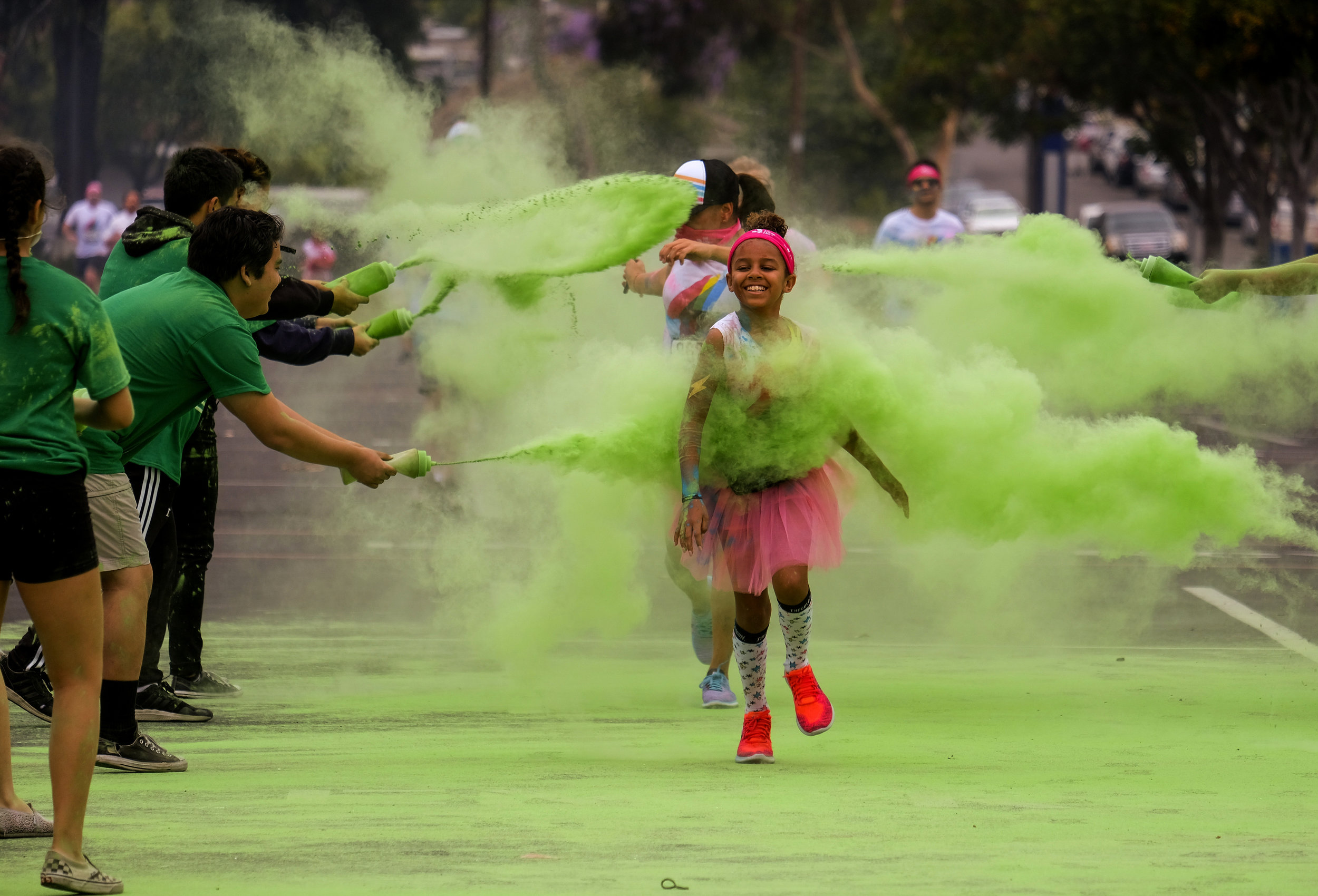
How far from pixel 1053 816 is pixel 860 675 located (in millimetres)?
2495

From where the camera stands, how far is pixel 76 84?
3319 centimetres

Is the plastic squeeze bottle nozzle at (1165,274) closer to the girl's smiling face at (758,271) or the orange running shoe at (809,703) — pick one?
the girl's smiling face at (758,271)

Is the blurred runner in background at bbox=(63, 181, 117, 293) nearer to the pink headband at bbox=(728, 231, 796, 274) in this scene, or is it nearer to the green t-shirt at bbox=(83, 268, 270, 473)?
the green t-shirt at bbox=(83, 268, 270, 473)

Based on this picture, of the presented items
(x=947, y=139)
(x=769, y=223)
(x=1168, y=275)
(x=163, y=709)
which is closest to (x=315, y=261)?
(x=163, y=709)

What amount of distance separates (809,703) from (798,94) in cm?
4596

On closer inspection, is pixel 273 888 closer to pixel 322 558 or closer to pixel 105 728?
pixel 105 728

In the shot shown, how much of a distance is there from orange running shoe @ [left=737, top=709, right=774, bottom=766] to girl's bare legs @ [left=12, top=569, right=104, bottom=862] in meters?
2.18

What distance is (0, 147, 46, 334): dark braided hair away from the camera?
419cm

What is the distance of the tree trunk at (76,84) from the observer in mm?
32312

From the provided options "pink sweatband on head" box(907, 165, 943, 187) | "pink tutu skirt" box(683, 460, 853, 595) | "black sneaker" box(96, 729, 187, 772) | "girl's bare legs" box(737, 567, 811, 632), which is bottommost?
"black sneaker" box(96, 729, 187, 772)

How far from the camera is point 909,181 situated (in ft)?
40.0

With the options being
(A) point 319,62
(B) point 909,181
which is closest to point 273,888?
(A) point 319,62

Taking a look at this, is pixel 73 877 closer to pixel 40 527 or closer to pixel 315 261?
pixel 40 527

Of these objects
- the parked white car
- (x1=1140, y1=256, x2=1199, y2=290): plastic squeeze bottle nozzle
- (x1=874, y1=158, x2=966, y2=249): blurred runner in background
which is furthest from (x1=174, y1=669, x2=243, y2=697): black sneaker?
the parked white car
